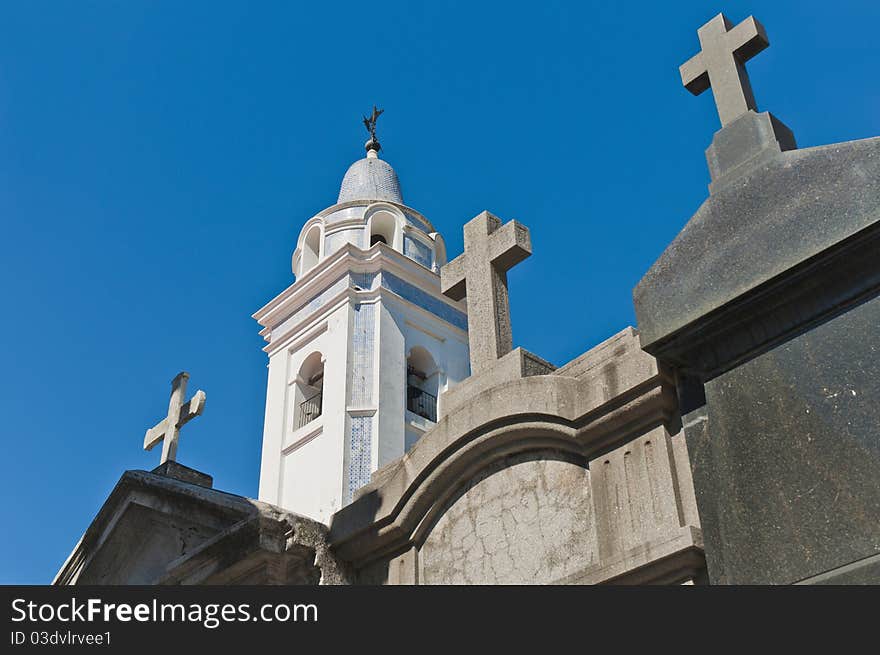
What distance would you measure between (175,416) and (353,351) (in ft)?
38.1

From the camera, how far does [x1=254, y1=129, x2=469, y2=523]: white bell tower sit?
21328 mm

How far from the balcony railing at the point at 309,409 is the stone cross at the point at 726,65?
1919 centimetres

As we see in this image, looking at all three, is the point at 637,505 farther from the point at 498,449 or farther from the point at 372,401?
the point at 372,401

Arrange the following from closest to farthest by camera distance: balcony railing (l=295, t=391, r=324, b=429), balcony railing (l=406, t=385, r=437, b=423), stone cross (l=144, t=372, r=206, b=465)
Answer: stone cross (l=144, t=372, r=206, b=465) < balcony railing (l=406, t=385, r=437, b=423) < balcony railing (l=295, t=391, r=324, b=429)

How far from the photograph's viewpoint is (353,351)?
22125 millimetres

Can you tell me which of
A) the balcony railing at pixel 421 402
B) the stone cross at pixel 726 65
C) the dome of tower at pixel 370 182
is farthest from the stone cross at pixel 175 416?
the dome of tower at pixel 370 182

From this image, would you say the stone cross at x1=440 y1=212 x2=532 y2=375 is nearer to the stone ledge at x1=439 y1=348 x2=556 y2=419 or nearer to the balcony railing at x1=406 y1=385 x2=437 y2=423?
the stone ledge at x1=439 y1=348 x2=556 y2=419

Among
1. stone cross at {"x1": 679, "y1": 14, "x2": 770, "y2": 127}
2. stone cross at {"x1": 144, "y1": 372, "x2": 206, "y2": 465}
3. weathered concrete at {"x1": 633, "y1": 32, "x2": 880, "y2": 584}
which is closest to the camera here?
weathered concrete at {"x1": 633, "y1": 32, "x2": 880, "y2": 584}

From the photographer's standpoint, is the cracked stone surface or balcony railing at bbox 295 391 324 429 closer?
the cracked stone surface

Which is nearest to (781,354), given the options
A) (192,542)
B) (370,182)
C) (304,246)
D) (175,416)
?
(192,542)

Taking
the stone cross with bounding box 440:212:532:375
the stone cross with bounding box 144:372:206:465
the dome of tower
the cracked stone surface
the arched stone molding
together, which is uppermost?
the dome of tower

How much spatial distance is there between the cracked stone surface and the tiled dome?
21.8 meters

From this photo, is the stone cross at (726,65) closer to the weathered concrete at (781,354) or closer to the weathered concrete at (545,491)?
the weathered concrete at (781,354)

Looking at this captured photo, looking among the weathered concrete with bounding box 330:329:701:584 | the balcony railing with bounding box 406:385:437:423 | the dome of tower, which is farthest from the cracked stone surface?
the dome of tower
